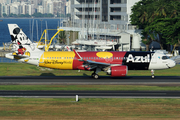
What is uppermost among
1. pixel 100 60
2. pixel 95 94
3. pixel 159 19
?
pixel 159 19

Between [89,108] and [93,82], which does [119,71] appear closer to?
[93,82]

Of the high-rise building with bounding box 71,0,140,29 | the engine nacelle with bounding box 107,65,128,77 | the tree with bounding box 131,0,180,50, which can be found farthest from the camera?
the high-rise building with bounding box 71,0,140,29

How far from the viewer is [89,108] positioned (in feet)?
97.4

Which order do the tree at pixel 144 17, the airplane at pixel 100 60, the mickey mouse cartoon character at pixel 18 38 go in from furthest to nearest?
the tree at pixel 144 17, the mickey mouse cartoon character at pixel 18 38, the airplane at pixel 100 60

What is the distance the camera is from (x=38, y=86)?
4125 cm

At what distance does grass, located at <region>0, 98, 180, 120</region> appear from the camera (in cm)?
2723

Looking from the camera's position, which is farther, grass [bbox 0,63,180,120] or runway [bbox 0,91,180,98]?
runway [bbox 0,91,180,98]

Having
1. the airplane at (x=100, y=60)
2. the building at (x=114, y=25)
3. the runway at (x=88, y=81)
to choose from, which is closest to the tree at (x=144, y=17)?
the building at (x=114, y=25)

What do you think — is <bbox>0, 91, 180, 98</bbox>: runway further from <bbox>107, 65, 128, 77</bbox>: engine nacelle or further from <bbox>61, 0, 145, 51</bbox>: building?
<bbox>61, 0, 145, 51</bbox>: building

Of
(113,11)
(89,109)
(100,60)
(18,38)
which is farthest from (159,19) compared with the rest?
(89,109)

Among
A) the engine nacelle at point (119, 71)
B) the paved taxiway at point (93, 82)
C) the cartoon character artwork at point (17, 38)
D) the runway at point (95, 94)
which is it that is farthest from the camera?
the cartoon character artwork at point (17, 38)

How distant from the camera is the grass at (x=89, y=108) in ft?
89.4

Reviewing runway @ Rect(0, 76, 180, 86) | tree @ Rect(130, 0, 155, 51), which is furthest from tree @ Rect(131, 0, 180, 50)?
runway @ Rect(0, 76, 180, 86)

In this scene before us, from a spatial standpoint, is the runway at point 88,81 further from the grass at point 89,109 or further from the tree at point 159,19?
the tree at point 159,19
